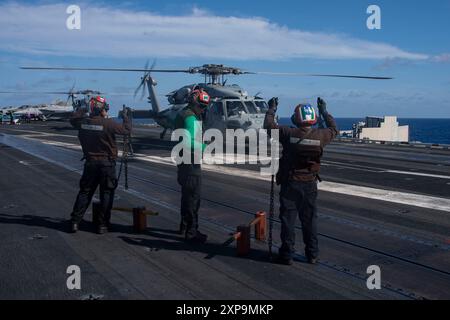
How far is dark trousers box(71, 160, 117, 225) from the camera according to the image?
7688mm

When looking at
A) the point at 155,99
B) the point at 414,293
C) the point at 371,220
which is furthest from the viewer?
the point at 155,99

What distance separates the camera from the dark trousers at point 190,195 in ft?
24.0

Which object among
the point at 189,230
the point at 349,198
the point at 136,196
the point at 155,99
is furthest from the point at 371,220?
the point at 155,99

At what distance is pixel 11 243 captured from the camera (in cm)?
711

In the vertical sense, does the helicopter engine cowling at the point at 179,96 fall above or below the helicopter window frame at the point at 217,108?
above

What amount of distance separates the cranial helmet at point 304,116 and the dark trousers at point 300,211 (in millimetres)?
847

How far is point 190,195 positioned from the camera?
740 centimetres

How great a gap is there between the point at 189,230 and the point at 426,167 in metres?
14.2

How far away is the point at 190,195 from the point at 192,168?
45 cm
